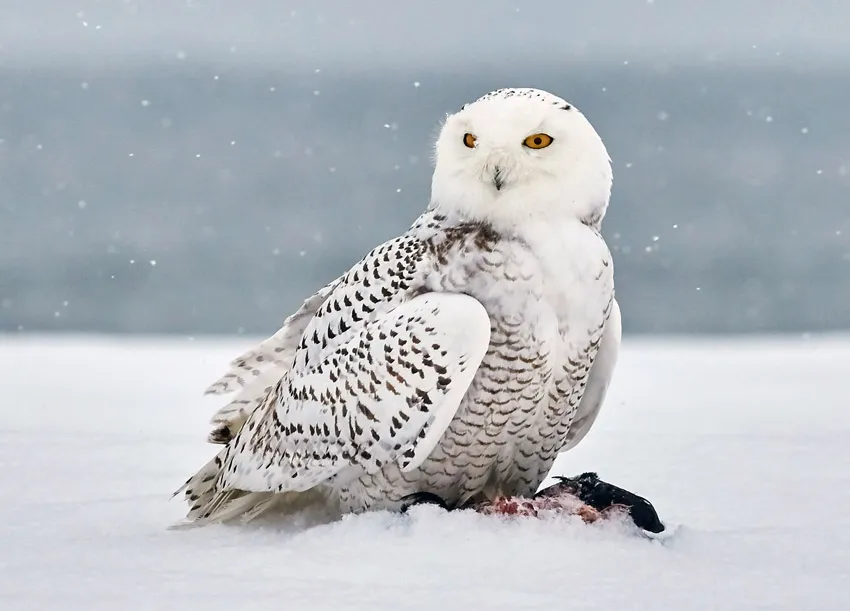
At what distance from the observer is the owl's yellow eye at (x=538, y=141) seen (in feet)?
10.1

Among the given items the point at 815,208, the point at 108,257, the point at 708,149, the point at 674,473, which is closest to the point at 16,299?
the point at 108,257

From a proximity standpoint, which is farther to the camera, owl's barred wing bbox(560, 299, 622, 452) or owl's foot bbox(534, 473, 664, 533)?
owl's barred wing bbox(560, 299, 622, 452)

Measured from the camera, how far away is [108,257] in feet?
80.3

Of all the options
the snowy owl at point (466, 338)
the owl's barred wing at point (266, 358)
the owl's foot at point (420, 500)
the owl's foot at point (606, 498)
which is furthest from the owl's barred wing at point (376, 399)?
the owl's foot at point (606, 498)

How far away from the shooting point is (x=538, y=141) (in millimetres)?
3098

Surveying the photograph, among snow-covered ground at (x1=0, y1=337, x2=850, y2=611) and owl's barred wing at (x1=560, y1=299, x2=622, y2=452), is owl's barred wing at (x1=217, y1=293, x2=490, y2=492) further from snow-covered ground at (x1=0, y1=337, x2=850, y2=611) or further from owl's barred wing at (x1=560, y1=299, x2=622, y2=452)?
owl's barred wing at (x1=560, y1=299, x2=622, y2=452)

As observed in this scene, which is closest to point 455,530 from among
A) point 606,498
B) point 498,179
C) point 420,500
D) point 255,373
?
point 420,500

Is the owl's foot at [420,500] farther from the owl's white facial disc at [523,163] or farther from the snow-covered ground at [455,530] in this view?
the owl's white facial disc at [523,163]

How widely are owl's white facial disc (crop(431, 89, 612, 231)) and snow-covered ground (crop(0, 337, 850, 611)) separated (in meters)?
0.84

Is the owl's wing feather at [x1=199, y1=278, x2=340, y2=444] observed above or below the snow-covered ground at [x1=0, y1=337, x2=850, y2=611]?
above

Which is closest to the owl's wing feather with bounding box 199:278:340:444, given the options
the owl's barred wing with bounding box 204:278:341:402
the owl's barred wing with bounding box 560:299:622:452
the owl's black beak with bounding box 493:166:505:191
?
the owl's barred wing with bounding box 204:278:341:402

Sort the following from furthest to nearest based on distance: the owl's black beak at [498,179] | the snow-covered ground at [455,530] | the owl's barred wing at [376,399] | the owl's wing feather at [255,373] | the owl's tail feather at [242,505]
A: 1. the owl's wing feather at [255,373]
2. the owl's tail feather at [242,505]
3. the owl's black beak at [498,179]
4. the owl's barred wing at [376,399]
5. the snow-covered ground at [455,530]

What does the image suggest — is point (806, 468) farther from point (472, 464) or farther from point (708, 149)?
point (708, 149)

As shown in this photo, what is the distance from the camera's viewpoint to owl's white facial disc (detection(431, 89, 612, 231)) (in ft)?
10.0
